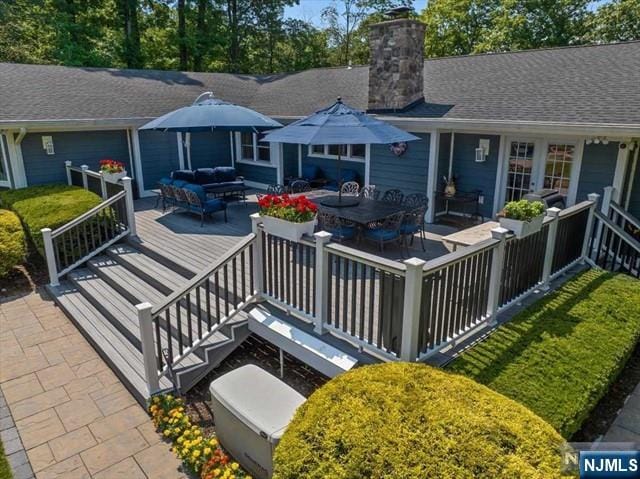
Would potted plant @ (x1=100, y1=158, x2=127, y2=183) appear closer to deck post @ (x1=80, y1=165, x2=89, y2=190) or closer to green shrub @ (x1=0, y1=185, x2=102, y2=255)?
green shrub @ (x1=0, y1=185, x2=102, y2=255)

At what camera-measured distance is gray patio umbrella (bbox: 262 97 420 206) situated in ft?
19.6

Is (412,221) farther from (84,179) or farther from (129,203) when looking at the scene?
(84,179)

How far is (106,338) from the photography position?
221 inches

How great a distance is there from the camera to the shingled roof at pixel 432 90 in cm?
748

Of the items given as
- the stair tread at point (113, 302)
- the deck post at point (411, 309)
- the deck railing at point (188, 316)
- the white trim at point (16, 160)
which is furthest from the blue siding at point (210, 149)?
the deck post at point (411, 309)

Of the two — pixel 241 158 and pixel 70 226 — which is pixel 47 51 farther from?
pixel 70 226

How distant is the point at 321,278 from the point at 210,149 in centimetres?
959

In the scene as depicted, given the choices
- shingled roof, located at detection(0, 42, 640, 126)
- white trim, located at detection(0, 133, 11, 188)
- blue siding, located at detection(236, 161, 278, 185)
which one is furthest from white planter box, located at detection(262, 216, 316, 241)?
white trim, located at detection(0, 133, 11, 188)

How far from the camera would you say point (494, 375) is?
12.0ft

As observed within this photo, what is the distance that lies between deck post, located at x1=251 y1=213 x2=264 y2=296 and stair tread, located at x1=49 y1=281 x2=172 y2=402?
1448mm

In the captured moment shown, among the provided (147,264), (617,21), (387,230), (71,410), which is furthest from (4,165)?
(617,21)

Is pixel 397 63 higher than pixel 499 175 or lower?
higher

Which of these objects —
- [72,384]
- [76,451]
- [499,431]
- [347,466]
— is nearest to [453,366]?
[499,431]
